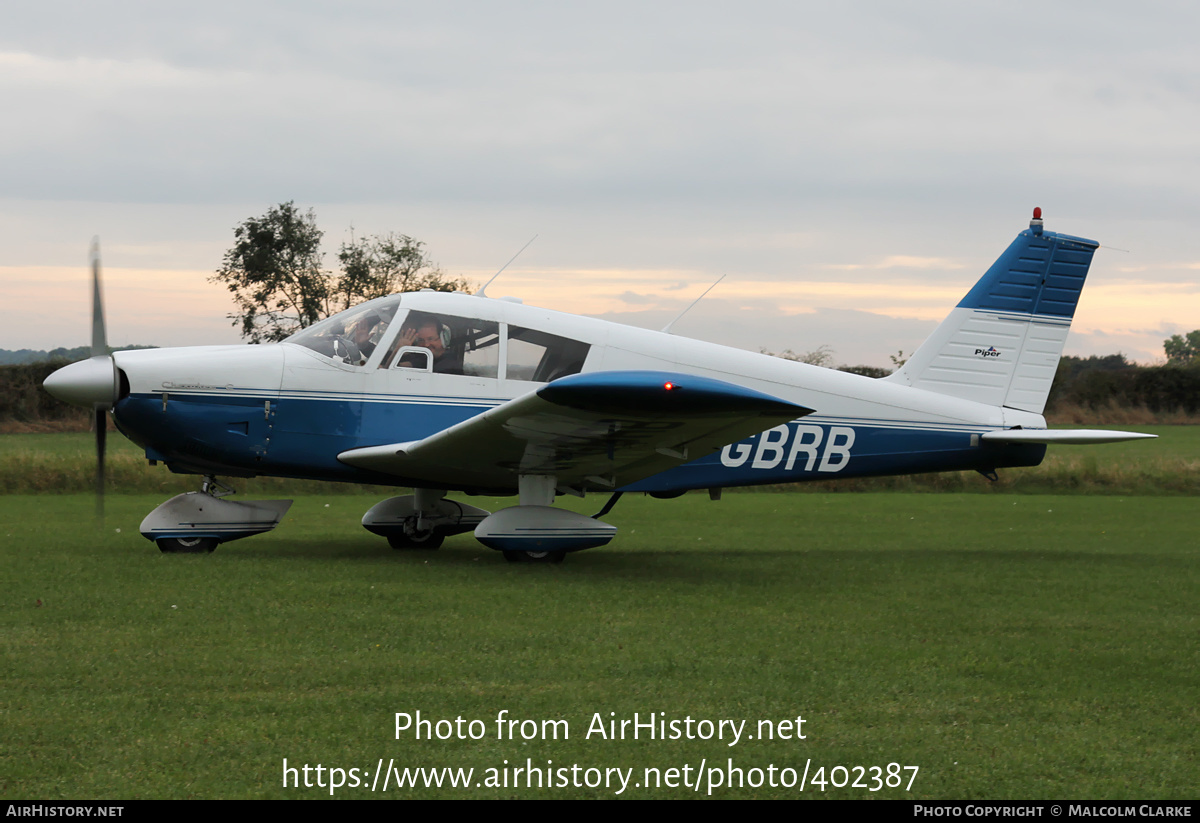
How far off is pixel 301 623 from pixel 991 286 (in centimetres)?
784

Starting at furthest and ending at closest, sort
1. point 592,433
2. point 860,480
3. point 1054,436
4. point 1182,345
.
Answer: point 1182,345 → point 860,480 → point 1054,436 → point 592,433

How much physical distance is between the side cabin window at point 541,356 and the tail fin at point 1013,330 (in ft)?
11.1

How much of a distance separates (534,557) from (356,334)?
249 cm

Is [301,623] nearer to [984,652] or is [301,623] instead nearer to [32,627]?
[32,627]

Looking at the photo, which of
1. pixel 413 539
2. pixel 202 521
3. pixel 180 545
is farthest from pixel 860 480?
pixel 180 545

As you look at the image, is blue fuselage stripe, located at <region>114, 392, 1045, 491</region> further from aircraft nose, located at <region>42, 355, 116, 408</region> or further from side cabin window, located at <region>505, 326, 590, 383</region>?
Answer: side cabin window, located at <region>505, 326, 590, 383</region>

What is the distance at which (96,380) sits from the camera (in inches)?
347

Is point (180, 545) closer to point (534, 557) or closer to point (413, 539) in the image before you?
point (413, 539)

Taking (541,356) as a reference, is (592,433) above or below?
below

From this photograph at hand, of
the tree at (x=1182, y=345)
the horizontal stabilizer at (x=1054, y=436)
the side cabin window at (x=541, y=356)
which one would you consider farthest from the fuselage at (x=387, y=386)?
the tree at (x=1182, y=345)

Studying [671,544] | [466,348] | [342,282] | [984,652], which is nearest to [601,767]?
[984,652]

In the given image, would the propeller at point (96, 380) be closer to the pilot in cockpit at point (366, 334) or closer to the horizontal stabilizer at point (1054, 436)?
the pilot in cockpit at point (366, 334)

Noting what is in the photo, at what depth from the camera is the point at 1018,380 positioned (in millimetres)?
10922

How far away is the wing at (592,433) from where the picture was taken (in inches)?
292
